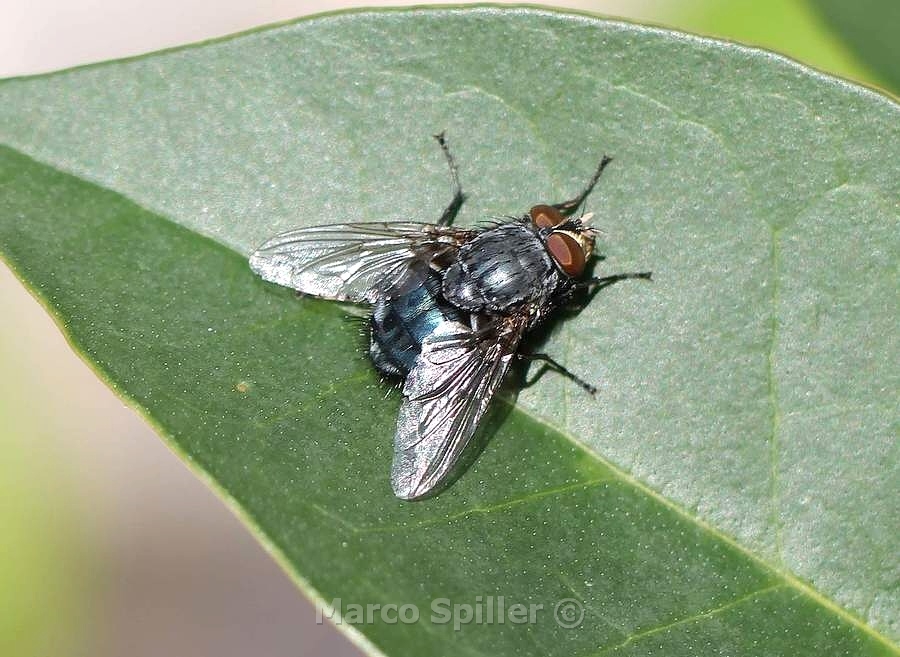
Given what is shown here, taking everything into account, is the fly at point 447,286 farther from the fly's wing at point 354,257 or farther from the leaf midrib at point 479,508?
the leaf midrib at point 479,508

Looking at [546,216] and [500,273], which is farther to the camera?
[500,273]

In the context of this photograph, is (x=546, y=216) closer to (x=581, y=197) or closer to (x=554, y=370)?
(x=581, y=197)

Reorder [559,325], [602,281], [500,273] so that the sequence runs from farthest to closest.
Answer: [500,273]
[559,325]
[602,281]

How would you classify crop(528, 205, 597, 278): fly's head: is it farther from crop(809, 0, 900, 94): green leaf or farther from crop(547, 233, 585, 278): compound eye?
crop(809, 0, 900, 94): green leaf

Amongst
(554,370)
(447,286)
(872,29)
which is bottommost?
(447,286)

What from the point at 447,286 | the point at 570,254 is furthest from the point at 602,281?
the point at 447,286

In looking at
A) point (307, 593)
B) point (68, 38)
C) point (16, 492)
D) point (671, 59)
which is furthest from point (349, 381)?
point (68, 38)

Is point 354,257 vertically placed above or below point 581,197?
below

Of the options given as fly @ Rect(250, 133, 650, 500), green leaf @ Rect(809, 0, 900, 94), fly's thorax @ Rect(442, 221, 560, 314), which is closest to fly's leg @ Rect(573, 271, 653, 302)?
fly @ Rect(250, 133, 650, 500)
